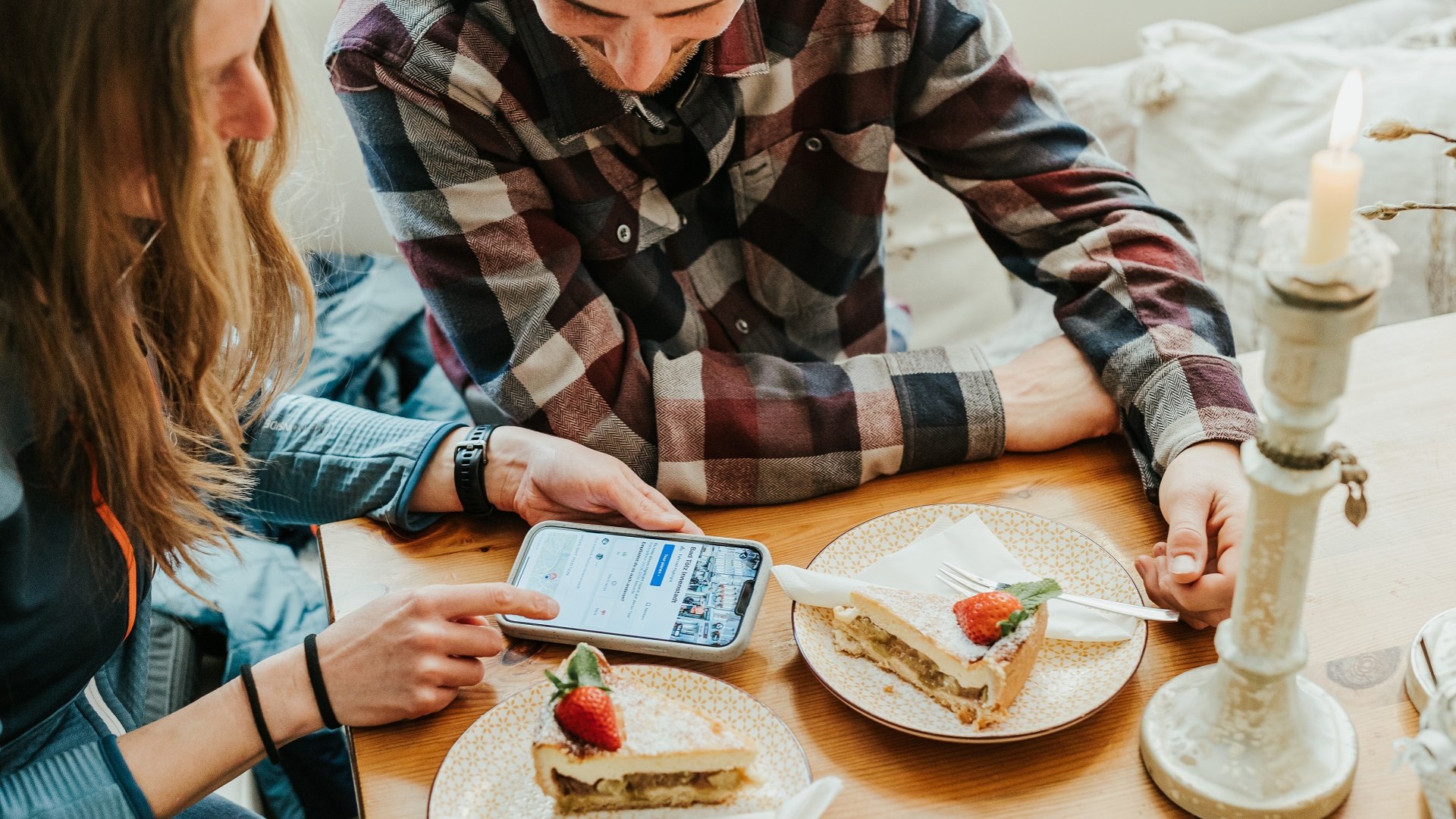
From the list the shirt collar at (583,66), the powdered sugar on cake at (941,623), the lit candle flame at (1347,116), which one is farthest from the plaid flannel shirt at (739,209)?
the lit candle flame at (1347,116)

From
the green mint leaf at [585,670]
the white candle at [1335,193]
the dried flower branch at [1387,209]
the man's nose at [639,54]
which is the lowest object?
the green mint leaf at [585,670]

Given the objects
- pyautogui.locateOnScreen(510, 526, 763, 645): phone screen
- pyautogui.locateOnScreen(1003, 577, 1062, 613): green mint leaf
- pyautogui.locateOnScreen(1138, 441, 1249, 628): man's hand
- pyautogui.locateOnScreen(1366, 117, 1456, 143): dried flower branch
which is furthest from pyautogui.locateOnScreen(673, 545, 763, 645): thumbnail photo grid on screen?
pyautogui.locateOnScreen(1366, 117, 1456, 143): dried flower branch

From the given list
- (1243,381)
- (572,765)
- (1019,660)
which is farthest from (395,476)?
(1243,381)

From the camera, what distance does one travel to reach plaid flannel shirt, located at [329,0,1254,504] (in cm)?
104

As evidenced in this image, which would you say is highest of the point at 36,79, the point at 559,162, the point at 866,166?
the point at 36,79

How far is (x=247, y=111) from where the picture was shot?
82 cm

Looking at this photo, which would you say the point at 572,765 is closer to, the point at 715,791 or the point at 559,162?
the point at 715,791

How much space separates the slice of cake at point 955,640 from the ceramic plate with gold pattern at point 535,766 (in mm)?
108

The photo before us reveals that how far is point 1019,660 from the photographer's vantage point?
789 millimetres

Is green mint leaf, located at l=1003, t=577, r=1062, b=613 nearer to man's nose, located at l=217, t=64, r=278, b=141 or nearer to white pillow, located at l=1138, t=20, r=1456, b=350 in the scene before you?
man's nose, located at l=217, t=64, r=278, b=141

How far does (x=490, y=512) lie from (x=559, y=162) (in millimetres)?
346

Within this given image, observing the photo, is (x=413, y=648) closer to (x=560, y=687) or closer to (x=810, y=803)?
(x=560, y=687)

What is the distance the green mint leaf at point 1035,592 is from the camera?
32.0 inches

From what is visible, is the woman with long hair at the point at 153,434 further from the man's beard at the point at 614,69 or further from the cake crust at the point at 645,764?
the man's beard at the point at 614,69
